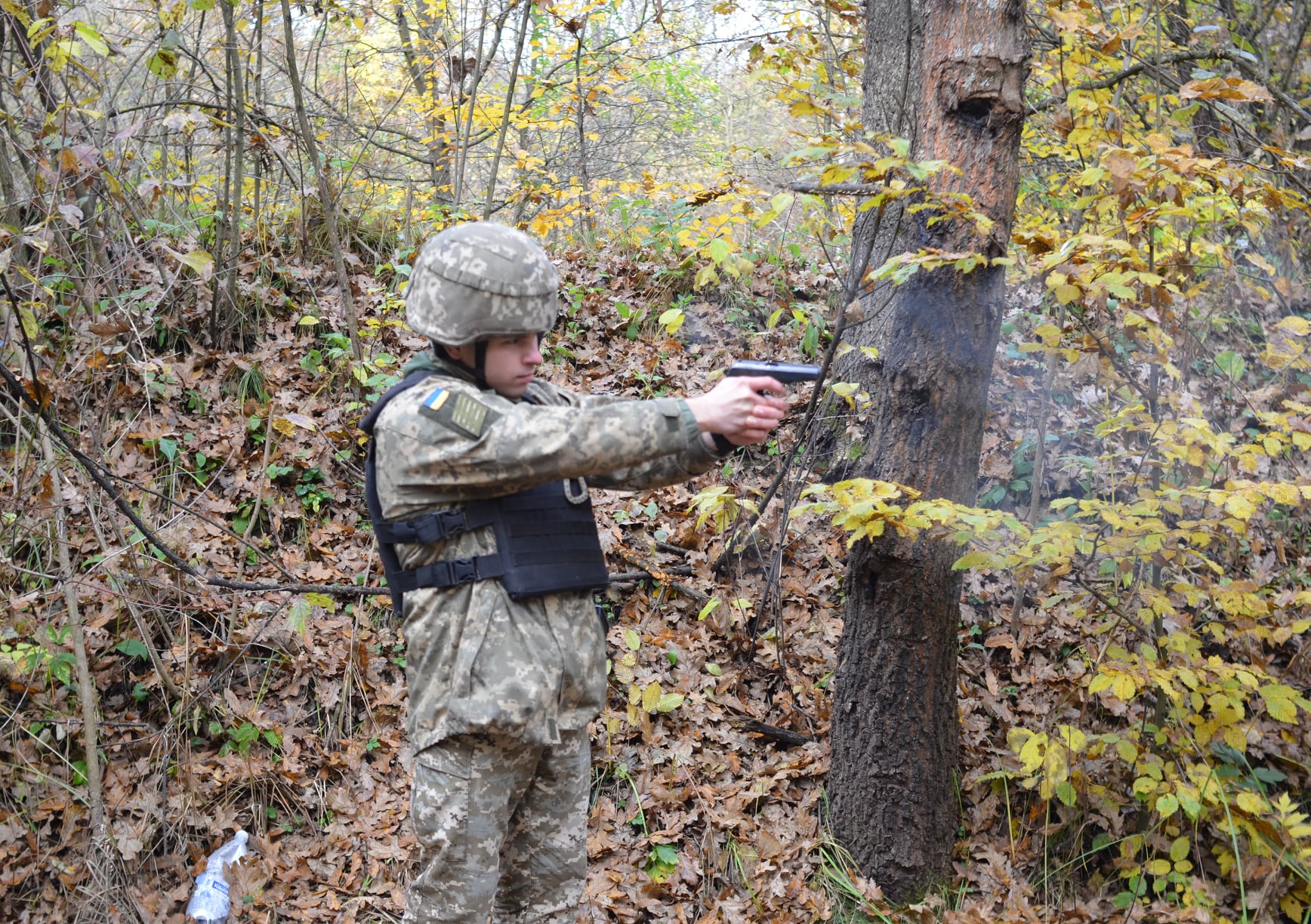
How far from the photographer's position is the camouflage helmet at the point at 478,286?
2312 mm

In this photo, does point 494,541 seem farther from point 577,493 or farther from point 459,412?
point 459,412

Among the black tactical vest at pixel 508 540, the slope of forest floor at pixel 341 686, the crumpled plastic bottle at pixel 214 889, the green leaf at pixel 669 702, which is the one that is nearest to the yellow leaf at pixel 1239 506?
the slope of forest floor at pixel 341 686

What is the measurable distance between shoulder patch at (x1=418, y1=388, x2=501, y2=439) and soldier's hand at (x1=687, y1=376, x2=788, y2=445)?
0.52 metres

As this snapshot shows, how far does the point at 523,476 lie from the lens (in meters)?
2.22

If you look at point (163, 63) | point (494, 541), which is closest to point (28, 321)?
point (163, 63)

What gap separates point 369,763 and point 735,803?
1723 millimetres

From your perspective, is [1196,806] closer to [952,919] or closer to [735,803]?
[952,919]

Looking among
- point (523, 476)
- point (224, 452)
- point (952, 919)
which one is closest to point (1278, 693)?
point (952, 919)

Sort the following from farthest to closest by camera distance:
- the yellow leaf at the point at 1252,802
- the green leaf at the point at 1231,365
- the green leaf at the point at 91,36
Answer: the green leaf at the point at 1231,365 < the yellow leaf at the point at 1252,802 < the green leaf at the point at 91,36

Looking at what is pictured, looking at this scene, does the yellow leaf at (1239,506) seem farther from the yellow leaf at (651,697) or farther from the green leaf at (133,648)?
the green leaf at (133,648)

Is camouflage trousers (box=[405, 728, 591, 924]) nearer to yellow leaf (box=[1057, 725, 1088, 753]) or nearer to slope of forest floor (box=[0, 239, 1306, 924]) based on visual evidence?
slope of forest floor (box=[0, 239, 1306, 924])

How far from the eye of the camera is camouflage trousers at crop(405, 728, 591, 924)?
2.41 m

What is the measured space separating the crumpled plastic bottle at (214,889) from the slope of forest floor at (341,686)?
8 cm

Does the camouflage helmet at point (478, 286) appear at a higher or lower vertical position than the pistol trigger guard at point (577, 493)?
higher
